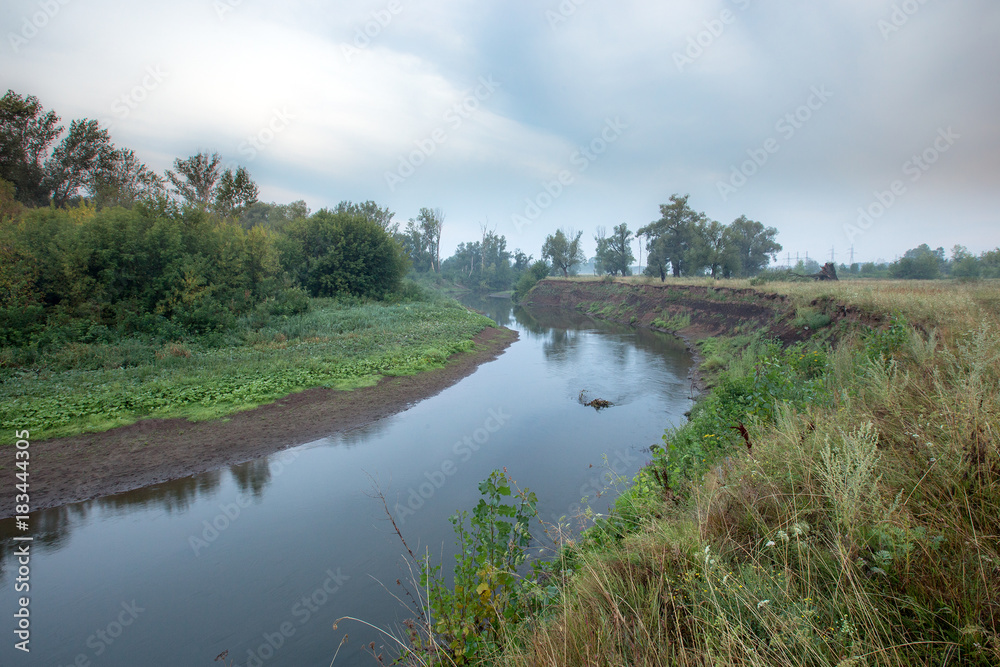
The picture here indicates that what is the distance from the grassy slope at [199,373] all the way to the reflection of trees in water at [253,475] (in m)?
2.47

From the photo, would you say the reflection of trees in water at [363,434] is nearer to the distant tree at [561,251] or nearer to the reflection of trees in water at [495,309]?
the reflection of trees in water at [495,309]

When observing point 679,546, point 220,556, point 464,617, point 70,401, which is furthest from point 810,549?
point 70,401

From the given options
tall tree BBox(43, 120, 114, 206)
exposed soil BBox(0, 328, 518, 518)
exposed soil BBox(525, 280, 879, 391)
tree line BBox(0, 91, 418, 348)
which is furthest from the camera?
tall tree BBox(43, 120, 114, 206)

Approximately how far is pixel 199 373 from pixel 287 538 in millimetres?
8351

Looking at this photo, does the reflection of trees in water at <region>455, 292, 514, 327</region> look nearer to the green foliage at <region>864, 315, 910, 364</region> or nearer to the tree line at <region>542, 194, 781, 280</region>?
the tree line at <region>542, 194, 781, 280</region>

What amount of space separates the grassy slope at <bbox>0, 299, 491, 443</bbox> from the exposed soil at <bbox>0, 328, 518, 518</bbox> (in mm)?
460

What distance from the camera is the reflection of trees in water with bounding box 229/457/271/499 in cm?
808

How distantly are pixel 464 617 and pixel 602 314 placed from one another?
40.5 metres

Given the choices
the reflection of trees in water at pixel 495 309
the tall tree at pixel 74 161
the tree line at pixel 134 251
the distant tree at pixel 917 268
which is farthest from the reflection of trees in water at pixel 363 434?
the distant tree at pixel 917 268

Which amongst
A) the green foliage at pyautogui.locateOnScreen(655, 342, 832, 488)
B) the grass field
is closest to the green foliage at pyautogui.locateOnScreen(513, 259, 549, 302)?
the green foliage at pyautogui.locateOnScreen(655, 342, 832, 488)

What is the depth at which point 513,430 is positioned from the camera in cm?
1127

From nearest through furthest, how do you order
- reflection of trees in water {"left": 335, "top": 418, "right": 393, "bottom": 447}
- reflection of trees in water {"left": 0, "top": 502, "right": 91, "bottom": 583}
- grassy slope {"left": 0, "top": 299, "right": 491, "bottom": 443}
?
reflection of trees in water {"left": 0, "top": 502, "right": 91, "bottom": 583}
grassy slope {"left": 0, "top": 299, "right": 491, "bottom": 443}
reflection of trees in water {"left": 335, "top": 418, "right": 393, "bottom": 447}

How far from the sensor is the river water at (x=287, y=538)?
16.0ft

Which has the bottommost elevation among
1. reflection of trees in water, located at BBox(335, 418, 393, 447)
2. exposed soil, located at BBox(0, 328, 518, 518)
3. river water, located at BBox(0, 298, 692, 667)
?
river water, located at BBox(0, 298, 692, 667)
